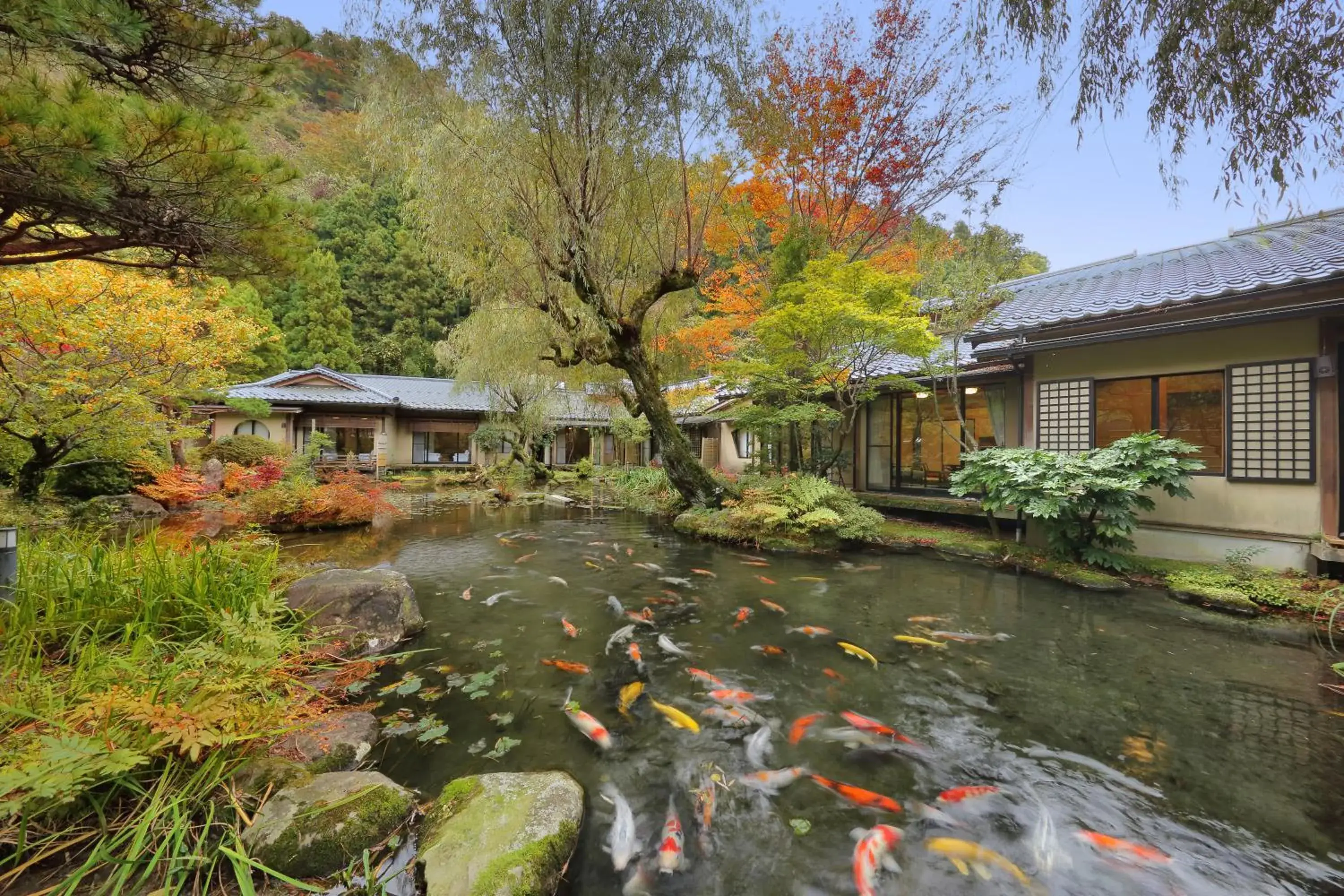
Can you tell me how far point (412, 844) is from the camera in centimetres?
206

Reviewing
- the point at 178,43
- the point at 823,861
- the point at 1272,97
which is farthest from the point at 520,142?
the point at 823,861

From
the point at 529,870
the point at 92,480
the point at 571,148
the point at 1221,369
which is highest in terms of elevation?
the point at 571,148

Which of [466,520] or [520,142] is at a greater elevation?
[520,142]

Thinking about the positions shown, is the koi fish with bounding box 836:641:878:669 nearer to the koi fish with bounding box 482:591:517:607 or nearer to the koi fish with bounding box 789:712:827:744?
the koi fish with bounding box 789:712:827:744

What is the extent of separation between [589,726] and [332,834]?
140cm

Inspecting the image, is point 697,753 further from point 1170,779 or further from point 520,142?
point 520,142

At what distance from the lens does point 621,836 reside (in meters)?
2.21

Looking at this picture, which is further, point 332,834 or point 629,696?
point 629,696

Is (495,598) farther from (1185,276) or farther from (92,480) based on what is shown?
(1185,276)

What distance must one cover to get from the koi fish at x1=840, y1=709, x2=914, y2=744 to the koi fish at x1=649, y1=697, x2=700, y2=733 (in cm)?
97

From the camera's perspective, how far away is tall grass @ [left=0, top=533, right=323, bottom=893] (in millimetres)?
1667


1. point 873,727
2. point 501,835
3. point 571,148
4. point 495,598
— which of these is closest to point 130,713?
point 501,835

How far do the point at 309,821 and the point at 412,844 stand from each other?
414mm

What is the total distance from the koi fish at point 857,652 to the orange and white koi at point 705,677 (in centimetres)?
123
